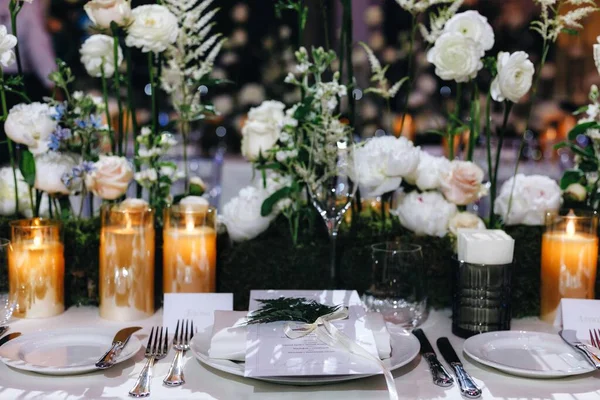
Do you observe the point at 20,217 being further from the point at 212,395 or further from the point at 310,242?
the point at 212,395

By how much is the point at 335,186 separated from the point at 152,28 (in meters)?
0.50

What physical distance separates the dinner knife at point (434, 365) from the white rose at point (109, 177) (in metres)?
0.67

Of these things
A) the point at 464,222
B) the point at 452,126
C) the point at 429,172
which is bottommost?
the point at 464,222

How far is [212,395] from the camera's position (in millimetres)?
1074

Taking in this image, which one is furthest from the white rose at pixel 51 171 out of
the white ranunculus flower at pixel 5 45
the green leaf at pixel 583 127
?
the green leaf at pixel 583 127

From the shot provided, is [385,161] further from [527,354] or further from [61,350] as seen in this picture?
[61,350]

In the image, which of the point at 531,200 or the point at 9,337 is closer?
the point at 9,337

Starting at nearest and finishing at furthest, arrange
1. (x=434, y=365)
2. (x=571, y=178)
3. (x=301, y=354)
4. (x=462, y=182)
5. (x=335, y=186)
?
(x=301, y=354) < (x=434, y=365) < (x=335, y=186) < (x=462, y=182) < (x=571, y=178)

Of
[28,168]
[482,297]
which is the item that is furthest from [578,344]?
[28,168]

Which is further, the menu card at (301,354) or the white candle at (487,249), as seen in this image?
Result: the white candle at (487,249)

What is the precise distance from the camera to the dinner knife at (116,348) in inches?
43.9

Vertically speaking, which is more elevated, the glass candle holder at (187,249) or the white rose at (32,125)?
the white rose at (32,125)

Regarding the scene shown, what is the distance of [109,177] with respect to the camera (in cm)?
146

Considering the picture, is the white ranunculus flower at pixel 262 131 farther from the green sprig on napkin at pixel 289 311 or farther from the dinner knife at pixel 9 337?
the dinner knife at pixel 9 337
